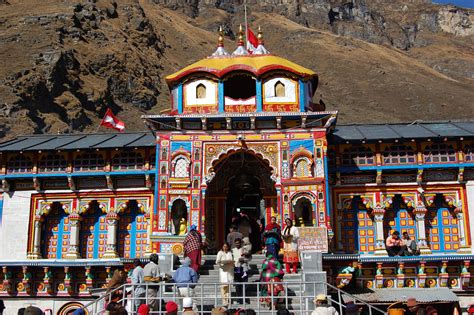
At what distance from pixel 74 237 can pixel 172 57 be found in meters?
108

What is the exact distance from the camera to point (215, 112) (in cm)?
2508

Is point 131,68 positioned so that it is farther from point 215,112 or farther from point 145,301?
point 145,301

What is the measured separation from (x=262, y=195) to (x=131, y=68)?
90.0m

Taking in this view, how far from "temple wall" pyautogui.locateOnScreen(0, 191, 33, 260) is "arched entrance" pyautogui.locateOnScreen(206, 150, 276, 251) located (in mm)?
7850

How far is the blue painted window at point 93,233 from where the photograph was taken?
88.3 ft

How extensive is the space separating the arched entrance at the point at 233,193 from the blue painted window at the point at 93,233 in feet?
15.2

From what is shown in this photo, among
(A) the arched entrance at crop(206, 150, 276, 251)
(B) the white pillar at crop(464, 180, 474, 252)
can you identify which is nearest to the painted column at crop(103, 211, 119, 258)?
(A) the arched entrance at crop(206, 150, 276, 251)

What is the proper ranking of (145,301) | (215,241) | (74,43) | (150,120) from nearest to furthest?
(145,301), (150,120), (215,241), (74,43)

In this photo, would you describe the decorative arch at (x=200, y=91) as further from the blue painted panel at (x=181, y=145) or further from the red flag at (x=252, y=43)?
the red flag at (x=252, y=43)

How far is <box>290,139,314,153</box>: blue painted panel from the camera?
2447cm

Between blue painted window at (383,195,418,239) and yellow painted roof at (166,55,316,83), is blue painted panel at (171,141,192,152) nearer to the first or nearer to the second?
yellow painted roof at (166,55,316,83)

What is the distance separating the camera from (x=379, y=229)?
2580 centimetres

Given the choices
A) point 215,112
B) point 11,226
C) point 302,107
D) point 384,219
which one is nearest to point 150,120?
point 215,112

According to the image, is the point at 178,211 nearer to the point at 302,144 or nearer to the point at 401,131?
the point at 302,144
